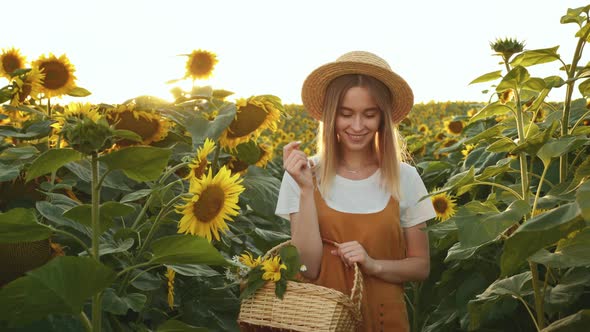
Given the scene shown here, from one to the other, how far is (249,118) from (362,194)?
495 mm

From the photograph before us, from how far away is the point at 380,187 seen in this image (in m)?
2.48

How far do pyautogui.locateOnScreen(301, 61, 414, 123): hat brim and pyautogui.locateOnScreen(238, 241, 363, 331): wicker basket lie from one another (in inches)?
32.4

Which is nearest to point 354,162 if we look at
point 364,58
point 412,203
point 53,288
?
point 412,203

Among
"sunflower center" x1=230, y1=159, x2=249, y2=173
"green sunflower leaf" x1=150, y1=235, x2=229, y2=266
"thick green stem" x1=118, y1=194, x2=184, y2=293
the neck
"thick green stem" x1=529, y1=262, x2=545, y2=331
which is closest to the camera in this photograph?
"green sunflower leaf" x1=150, y1=235, x2=229, y2=266

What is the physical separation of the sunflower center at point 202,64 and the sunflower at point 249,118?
2.74 ft

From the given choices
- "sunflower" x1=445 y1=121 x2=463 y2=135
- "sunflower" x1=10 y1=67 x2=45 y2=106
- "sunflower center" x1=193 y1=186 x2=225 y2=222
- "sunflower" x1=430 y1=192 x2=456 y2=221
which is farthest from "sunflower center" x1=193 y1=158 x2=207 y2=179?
"sunflower" x1=445 y1=121 x2=463 y2=135

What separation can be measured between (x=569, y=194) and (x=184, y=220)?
919 mm

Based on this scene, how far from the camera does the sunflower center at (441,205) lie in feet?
11.4

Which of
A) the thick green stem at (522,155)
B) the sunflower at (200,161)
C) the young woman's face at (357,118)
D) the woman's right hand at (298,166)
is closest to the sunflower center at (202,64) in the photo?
the young woman's face at (357,118)

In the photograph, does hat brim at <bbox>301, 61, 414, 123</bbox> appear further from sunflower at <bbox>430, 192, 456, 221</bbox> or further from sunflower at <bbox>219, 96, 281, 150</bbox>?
sunflower at <bbox>430, 192, 456, 221</bbox>

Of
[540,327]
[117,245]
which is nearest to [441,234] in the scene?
[540,327]

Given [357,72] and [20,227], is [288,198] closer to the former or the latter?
[357,72]

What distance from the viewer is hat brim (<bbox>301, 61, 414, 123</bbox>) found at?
2.46 m

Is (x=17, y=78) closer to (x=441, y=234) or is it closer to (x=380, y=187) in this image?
(x=380, y=187)
